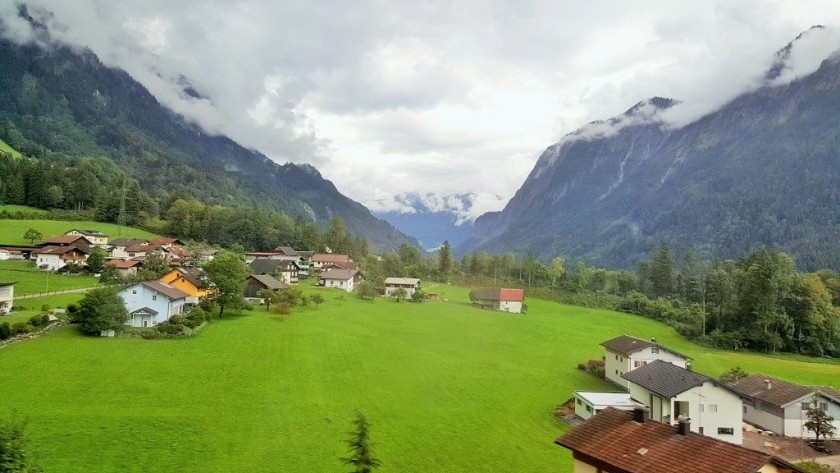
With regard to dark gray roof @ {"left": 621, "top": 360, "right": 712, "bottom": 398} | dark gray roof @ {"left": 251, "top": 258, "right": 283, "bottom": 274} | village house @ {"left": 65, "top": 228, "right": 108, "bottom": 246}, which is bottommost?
dark gray roof @ {"left": 621, "top": 360, "right": 712, "bottom": 398}

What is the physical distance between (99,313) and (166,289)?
966cm

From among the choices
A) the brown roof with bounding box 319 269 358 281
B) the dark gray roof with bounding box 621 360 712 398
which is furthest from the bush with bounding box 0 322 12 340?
the brown roof with bounding box 319 269 358 281

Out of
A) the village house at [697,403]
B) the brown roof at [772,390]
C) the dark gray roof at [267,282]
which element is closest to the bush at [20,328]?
the dark gray roof at [267,282]

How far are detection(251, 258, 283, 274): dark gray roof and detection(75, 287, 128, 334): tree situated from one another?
41533 millimetres

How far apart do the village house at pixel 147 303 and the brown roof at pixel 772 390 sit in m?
48.3

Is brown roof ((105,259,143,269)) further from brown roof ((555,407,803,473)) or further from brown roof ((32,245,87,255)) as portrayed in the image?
brown roof ((555,407,803,473))

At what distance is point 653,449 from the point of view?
17734 millimetres

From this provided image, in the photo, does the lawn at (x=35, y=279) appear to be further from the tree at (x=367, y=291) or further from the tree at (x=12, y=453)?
the tree at (x=12, y=453)

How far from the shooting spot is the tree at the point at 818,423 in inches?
1285

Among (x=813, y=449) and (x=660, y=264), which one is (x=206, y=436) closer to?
(x=813, y=449)

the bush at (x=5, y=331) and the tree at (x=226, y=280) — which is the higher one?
the tree at (x=226, y=280)

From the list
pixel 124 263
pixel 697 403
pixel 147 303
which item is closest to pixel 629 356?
pixel 697 403

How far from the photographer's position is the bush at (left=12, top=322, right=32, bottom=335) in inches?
1588

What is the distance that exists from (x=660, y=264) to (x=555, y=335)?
60691mm
